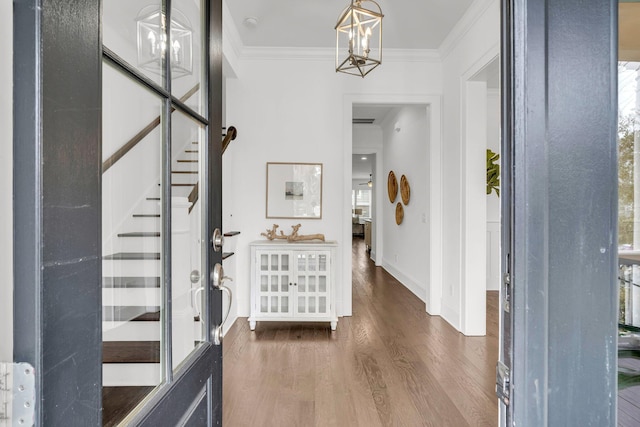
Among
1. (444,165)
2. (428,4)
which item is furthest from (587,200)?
(444,165)

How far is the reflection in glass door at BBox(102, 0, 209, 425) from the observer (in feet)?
2.22

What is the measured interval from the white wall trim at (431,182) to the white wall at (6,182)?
3.26 metres

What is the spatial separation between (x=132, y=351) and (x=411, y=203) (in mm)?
4346

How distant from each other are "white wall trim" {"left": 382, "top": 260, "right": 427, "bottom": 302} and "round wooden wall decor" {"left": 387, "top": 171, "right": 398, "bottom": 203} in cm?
117

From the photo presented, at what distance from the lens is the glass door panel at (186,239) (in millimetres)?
856

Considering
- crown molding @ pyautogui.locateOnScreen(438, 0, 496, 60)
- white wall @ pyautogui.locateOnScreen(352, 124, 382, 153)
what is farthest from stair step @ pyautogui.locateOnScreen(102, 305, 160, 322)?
white wall @ pyautogui.locateOnScreen(352, 124, 382, 153)

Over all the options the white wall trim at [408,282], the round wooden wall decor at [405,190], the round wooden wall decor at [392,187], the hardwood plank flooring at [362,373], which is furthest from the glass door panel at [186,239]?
the round wooden wall decor at [392,187]

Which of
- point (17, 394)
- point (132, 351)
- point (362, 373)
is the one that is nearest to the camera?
point (17, 394)

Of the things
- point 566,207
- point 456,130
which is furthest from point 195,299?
point 456,130

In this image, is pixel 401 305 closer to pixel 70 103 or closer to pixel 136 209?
pixel 136 209

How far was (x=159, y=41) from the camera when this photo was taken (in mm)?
780

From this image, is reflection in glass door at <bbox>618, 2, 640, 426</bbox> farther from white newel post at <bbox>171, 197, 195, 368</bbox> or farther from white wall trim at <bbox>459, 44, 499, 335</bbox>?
white wall trim at <bbox>459, 44, 499, 335</bbox>

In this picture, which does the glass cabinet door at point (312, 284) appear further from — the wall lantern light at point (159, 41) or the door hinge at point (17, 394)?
the door hinge at point (17, 394)

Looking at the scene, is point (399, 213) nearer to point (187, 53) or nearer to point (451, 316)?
point (451, 316)
